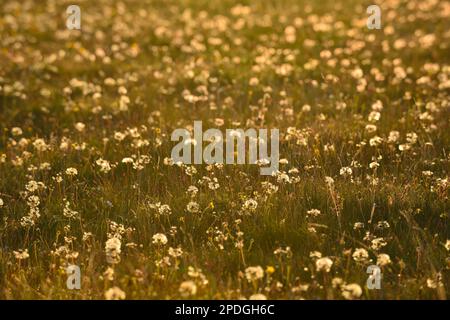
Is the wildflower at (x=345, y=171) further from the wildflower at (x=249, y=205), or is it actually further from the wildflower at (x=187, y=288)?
the wildflower at (x=187, y=288)

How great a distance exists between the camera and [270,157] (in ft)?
23.2

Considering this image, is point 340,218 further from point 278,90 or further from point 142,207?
point 278,90

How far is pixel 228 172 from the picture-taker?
6.77 metres

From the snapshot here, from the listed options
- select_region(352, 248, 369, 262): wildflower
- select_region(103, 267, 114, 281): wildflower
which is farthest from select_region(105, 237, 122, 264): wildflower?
select_region(352, 248, 369, 262): wildflower

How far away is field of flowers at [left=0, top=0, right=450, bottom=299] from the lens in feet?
16.4

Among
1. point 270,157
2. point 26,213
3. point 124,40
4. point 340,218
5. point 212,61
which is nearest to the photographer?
point 340,218

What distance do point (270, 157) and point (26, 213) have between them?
2590mm

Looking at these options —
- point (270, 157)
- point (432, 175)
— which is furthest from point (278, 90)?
point (432, 175)

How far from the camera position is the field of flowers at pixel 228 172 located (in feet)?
16.4

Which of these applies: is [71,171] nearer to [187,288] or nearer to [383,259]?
[187,288]

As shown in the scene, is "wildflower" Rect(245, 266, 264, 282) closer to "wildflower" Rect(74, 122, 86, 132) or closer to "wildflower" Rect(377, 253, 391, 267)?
"wildflower" Rect(377, 253, 391, 267)

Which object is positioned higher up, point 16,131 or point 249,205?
point 16,131

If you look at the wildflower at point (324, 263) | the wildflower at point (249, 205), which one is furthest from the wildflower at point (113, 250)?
the wildflower at point (324, 263)

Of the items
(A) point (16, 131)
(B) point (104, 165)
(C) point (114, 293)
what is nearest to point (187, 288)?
(C) point (114, 293)
